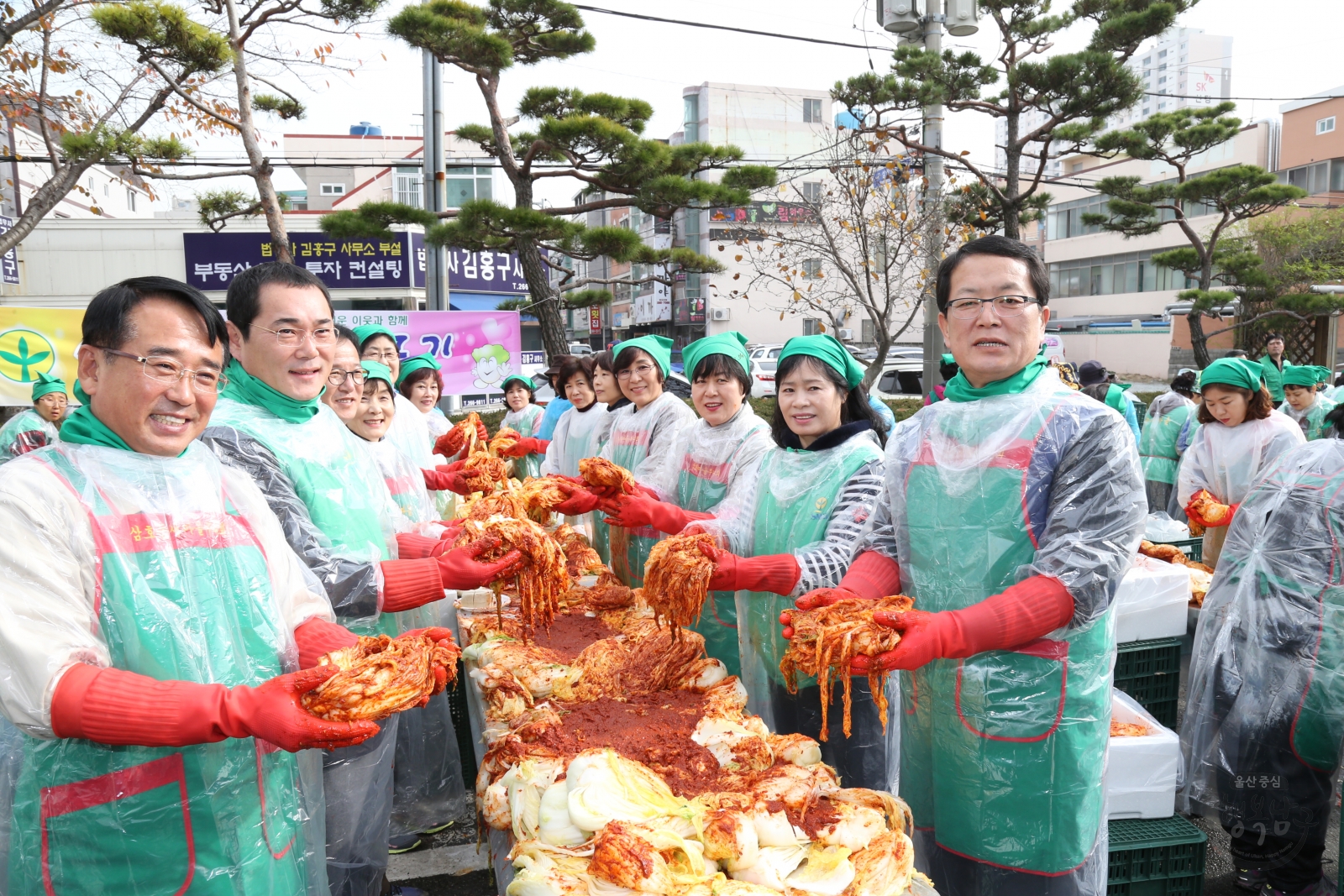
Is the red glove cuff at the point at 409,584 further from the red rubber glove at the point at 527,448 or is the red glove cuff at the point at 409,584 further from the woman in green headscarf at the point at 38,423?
the woman in green headscarf at the point at 38,423

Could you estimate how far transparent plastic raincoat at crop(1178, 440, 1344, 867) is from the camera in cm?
280

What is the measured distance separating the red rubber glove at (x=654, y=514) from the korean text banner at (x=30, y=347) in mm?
7624

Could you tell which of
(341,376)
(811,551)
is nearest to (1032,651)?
(811,551)

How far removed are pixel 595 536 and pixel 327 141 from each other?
3609cm

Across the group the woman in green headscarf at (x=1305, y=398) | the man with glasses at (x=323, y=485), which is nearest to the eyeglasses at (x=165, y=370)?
the man with glasses at (x=323, y=485)

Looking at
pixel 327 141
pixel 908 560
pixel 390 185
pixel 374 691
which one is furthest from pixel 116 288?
pixel 327 141

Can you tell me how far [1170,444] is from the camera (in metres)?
8.26

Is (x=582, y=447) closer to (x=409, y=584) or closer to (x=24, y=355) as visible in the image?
(x=409, y=584)

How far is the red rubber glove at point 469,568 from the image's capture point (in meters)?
2.68

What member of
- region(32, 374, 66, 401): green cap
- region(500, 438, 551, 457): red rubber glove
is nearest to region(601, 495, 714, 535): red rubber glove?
region(500, 438, 551, 457): red rubber glove

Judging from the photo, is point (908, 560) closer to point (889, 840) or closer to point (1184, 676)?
point (889, 840)

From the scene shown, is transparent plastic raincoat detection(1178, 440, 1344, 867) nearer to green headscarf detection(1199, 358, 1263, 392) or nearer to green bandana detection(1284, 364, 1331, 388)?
green headscarf detection(1199, 358, 1263, 392)

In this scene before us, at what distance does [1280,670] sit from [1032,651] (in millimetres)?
1505

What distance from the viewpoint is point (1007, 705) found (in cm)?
209
